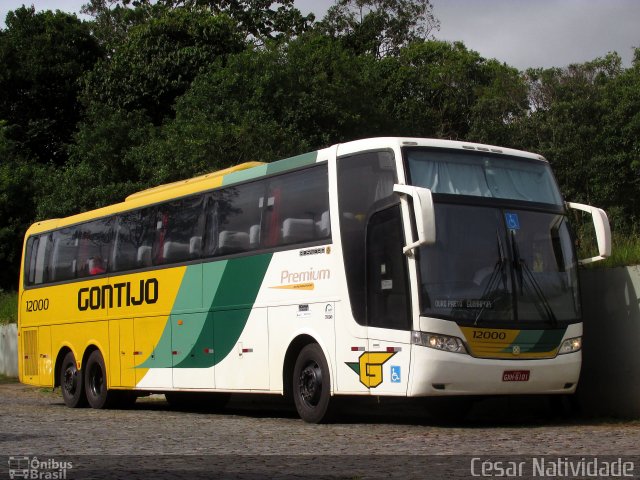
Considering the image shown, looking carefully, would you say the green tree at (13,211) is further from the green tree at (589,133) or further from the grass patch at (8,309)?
the green tree at (589,133)

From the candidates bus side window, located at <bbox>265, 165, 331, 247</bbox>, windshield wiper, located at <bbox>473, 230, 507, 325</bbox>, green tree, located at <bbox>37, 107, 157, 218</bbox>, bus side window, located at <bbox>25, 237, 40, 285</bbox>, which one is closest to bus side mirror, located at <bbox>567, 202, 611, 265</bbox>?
windshield wiper, located at <bbox>473, 230, 507, 325</bbox>

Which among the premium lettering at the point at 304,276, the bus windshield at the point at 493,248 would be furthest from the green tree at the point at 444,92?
the bus windshield at the point at 493,248

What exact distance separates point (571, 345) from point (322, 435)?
11.2 ft

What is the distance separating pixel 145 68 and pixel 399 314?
35093 millimetres

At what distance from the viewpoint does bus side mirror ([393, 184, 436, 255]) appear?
1170 centimetres

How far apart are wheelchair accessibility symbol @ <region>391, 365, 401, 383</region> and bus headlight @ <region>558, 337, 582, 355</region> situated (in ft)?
6.83

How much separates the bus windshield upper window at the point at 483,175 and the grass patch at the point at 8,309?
2537 centimetres

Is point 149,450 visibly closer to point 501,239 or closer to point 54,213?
point 501,239

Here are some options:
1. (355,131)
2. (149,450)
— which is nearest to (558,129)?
(355,131)

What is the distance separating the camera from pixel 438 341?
12.3m

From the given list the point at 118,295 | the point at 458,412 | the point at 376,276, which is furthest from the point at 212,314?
the point at 458,412

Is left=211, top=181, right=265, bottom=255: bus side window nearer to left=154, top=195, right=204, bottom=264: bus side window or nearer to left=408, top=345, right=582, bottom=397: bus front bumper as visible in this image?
left=154, top=195, right=204, bottom=264: bus side window

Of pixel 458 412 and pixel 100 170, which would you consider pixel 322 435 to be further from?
pixel 100 170

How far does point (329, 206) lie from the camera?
1350cm
